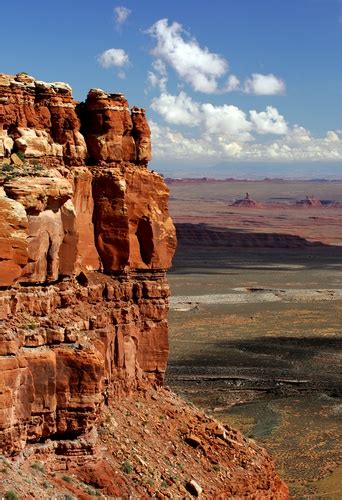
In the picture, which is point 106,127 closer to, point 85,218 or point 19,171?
point 85,218

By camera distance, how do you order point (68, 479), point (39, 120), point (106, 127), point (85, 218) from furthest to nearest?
point (106, 127) → point (85, 218) → point (39, 120) → point (68, 479)

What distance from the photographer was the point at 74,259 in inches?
1038

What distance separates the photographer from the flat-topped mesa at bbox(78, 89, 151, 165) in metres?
31.3

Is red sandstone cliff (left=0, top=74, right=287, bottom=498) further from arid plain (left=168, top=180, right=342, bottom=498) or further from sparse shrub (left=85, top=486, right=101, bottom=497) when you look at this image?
arid plain (left=168, top=180, right=342, bottom=498)

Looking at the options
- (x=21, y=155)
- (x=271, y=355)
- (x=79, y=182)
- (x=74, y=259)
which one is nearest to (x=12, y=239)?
(x=74, y=259)

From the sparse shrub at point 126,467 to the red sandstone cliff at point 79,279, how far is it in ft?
1.07

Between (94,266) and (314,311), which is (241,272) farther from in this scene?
(94,266)

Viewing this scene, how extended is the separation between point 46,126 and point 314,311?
79.5 m

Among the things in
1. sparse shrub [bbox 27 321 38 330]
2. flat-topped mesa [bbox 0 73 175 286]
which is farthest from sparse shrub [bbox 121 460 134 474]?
flat-topped mesa [bbox 0 73 175 286]

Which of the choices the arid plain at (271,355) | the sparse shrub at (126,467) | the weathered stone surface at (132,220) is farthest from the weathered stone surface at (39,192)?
the arid plain at (271,355)

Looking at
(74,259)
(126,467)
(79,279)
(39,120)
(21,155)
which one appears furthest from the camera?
(79,279)

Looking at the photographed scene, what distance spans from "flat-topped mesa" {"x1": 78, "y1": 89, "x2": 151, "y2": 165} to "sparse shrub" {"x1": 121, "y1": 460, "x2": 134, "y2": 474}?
9.72 meters

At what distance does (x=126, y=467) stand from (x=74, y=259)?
5.92 metres

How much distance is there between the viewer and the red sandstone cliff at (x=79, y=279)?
23.4 meters
